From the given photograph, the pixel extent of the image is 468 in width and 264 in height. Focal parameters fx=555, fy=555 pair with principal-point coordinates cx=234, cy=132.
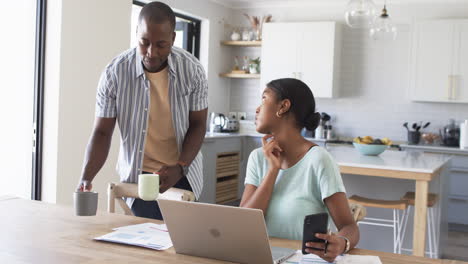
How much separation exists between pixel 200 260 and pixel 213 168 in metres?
4.51

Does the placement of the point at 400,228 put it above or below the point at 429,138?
below

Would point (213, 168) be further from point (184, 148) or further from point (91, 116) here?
point (184, 148)

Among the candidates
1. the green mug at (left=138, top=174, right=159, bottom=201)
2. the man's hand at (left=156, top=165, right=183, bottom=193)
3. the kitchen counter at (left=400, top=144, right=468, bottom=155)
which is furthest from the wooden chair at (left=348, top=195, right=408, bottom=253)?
the green mug at (left=138, top=174, right=159, bottom=201)

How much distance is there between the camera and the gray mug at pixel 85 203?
6.47ft

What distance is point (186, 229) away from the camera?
1.52 m

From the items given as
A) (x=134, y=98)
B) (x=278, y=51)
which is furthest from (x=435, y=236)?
(x=278, y=51)

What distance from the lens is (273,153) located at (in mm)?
1947

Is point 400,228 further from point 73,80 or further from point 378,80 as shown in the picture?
point 378,80

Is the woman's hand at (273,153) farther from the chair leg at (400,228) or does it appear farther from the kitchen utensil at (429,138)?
the kitchen utensil at (429,138)

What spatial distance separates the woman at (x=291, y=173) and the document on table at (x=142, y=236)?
32cm

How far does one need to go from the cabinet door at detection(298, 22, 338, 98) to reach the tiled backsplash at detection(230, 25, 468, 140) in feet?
0.47

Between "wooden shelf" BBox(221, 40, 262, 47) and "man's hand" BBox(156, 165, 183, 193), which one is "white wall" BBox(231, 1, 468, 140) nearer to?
"wooden shelf" BBox(221, 40, 262, 47)

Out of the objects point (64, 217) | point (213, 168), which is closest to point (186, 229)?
point (64, 217)

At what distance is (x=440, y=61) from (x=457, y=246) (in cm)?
197
